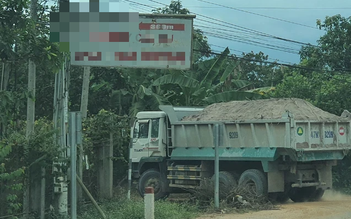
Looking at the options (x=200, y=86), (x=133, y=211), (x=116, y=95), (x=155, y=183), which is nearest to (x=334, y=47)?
(x=200, y=86)

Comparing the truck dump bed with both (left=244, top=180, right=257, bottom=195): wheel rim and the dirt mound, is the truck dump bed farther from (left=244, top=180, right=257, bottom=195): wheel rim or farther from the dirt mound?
(left=244, top=180, right=257, bottom=195): wheel rim

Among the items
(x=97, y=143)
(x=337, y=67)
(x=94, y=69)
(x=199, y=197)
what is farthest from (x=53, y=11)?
(x=337, y=67)

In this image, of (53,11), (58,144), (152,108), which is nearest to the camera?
(58,144)

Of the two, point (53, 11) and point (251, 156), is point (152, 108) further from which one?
point (53, 11)

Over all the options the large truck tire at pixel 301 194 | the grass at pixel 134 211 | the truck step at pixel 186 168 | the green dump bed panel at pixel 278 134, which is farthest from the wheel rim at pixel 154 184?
the large truck tire at pixel 301 194

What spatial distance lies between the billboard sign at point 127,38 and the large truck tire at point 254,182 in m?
3.59

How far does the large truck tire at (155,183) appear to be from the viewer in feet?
62.4

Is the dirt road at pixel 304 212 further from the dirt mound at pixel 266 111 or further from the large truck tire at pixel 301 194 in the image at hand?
the dirt mound at pixel 266 111

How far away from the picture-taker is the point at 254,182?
54.1 ft

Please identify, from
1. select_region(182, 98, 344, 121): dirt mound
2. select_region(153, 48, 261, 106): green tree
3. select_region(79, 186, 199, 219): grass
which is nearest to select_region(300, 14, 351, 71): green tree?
select_region(153, 48, 261, 106): green tree

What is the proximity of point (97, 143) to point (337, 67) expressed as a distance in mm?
17422

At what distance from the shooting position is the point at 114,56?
1581 centimetres

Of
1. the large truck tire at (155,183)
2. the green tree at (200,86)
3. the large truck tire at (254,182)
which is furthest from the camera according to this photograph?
the green tree at (200,86)

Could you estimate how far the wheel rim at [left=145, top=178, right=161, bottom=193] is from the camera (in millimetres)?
19141
